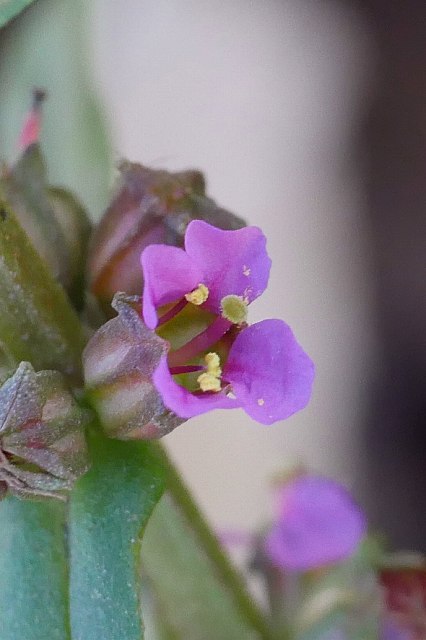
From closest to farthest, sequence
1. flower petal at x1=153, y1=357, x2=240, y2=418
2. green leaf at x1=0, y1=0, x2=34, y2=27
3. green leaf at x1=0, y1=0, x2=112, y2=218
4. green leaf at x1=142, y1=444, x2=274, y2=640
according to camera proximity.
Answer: flower petal at x1=153, y1=357, x2=240, y2=418
green leaf at x1=0, y1=0, x2=34, y2=27
green leaf at x1=142, y1=444, x2=274, y2=640
green leaf at x1=0, y1=0, x2=112, y2=218

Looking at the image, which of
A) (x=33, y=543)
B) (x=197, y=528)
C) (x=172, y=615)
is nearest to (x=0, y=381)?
(x=33, y=543)

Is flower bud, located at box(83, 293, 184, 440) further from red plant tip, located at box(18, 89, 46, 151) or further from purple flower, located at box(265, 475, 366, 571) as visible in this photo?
purple flower, located at box(265, 475, 366, 571)

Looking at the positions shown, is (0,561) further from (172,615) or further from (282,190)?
(282,190)

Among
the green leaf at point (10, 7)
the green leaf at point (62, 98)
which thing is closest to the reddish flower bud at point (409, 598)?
the green leaf at point (62, 98)

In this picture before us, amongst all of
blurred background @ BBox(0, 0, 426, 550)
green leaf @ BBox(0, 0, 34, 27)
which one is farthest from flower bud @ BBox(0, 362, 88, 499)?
blurred background @ BBox(0, 0, 426, 550)

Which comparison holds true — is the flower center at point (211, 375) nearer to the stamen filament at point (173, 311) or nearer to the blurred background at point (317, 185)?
the stamen filament at point (173, 311)

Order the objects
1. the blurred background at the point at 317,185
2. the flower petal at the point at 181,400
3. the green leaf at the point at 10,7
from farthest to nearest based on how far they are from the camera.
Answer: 1. the blurred background at the point at 317,185
2. the green leaf at the point at 10,7
3. the flower petal at the point at 181,400
